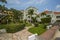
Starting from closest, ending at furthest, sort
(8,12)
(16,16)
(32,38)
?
(32,38), (8,12), (16,16)

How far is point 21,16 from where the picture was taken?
33.4ft

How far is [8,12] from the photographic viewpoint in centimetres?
869

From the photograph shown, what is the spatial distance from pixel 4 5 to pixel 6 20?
659 mm

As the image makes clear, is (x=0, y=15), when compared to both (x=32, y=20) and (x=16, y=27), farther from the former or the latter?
(x=32, y=20)

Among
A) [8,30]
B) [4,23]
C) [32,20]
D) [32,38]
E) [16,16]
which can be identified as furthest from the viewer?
[32,20]

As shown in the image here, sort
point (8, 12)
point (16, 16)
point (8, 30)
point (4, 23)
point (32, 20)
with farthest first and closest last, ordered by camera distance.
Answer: point (32, 20) < point (16, 16) < point (8, 12) < point (4, 23) < point (8, 30)

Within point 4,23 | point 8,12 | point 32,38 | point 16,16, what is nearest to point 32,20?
point 16,16

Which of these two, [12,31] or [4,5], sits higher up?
[4,5]

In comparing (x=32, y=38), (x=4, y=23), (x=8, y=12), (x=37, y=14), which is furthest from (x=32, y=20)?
(x=32, y=38)

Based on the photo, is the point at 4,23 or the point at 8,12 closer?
the point at 4,23

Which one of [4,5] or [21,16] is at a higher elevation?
[4,5]

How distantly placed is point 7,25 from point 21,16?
2.83 meters

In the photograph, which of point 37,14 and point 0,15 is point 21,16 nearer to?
point 37,14

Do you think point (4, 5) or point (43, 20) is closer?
point (4, 5)
